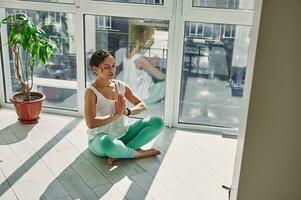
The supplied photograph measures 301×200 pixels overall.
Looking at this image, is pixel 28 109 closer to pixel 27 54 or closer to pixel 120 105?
pixel 27 54

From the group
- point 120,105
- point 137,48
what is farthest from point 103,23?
point 120,105

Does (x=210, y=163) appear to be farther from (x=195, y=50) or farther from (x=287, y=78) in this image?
(x=287, y=78)

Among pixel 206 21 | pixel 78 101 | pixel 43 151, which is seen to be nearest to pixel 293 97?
pixel 206 21

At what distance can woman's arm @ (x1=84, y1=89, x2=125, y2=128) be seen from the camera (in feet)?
7.90

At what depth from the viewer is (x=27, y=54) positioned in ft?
10.2

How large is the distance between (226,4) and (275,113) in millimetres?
1830

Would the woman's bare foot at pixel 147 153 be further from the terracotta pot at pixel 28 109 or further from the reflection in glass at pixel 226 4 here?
the reflection in glass at pixel 226 4

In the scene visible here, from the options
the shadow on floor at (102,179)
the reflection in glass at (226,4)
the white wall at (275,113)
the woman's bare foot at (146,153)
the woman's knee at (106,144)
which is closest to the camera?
the white wall at (275,113)

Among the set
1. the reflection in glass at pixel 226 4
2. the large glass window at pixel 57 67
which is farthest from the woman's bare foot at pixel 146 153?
the reflection in glass at pixel 226 4

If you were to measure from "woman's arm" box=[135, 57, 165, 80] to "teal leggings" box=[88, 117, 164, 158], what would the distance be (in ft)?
1.87

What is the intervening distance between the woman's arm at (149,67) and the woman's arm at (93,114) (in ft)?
2.55

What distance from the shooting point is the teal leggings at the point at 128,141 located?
2.43 m

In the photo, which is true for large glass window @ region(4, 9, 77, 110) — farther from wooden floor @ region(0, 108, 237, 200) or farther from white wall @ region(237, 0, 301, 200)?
white wall @ region(237, 0, 301, 200)

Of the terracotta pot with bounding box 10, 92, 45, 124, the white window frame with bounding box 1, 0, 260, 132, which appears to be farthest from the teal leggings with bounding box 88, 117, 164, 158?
the terracotta pot with bounding box 10, 92, 45, 124
